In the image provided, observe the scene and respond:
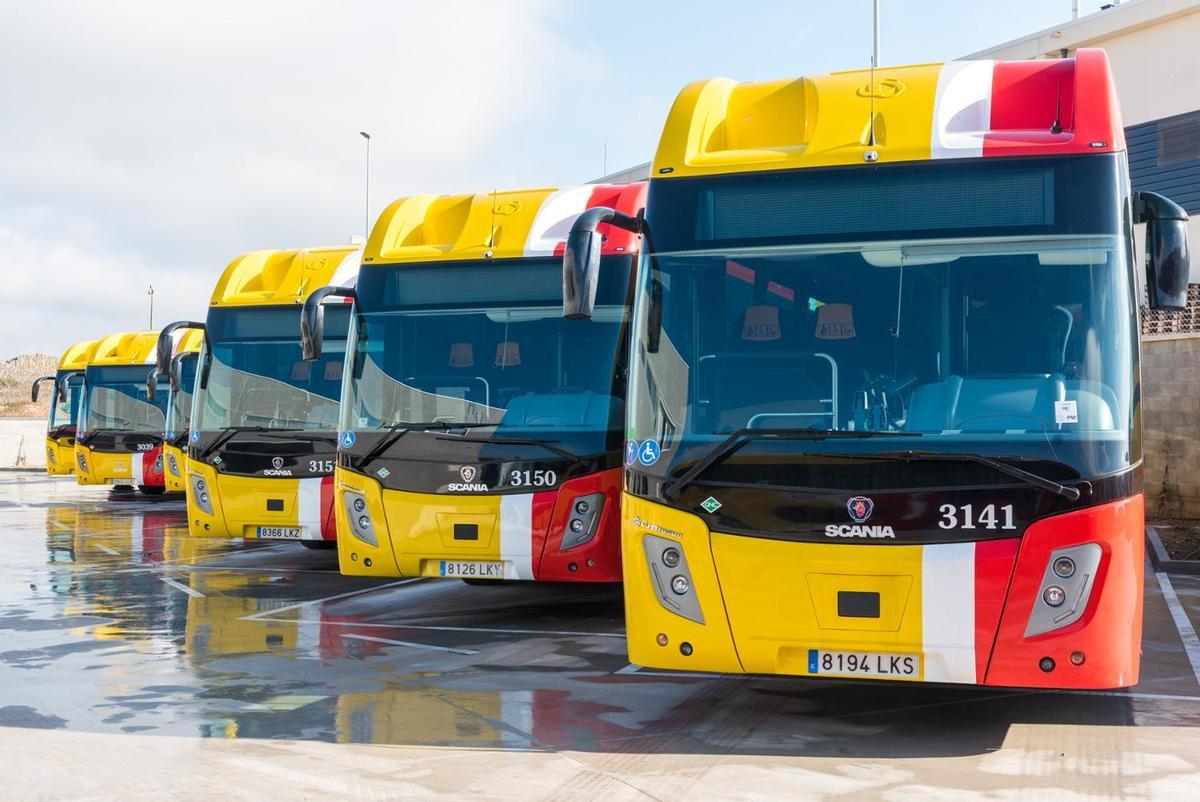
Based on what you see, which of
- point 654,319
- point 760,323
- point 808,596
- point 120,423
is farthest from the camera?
point 120,423

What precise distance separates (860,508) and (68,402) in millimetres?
24295

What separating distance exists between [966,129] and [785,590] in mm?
2392

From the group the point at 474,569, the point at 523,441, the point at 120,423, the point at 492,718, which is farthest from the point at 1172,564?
the point at 120,423

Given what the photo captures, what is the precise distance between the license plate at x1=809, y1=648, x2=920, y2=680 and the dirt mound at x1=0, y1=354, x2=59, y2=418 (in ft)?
228

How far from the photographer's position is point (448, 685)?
293 inches

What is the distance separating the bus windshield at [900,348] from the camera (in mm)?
5773

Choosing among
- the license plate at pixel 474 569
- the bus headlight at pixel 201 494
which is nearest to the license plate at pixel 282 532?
the bus headlight at pixel 201 494

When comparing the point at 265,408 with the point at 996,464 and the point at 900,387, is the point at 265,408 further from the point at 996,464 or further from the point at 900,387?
the point at 996,464

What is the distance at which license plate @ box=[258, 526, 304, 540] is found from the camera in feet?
39.8

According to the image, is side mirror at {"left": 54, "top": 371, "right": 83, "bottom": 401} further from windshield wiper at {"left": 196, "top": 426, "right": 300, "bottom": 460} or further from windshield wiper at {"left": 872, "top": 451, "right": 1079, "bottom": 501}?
windshield wiper at {"left": 872, "top": 451, "right": 1079, "bottom": 501}

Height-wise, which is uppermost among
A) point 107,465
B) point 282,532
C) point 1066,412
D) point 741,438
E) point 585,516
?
point 1066,412

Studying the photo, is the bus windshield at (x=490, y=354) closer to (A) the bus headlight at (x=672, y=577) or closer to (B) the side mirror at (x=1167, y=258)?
(A) the bus headlight at (x=672, y=577)

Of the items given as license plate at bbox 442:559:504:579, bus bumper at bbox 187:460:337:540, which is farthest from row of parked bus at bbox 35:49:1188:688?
bus bumper at bbox 187:460:337:540

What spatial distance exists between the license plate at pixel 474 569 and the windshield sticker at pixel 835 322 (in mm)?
3659
